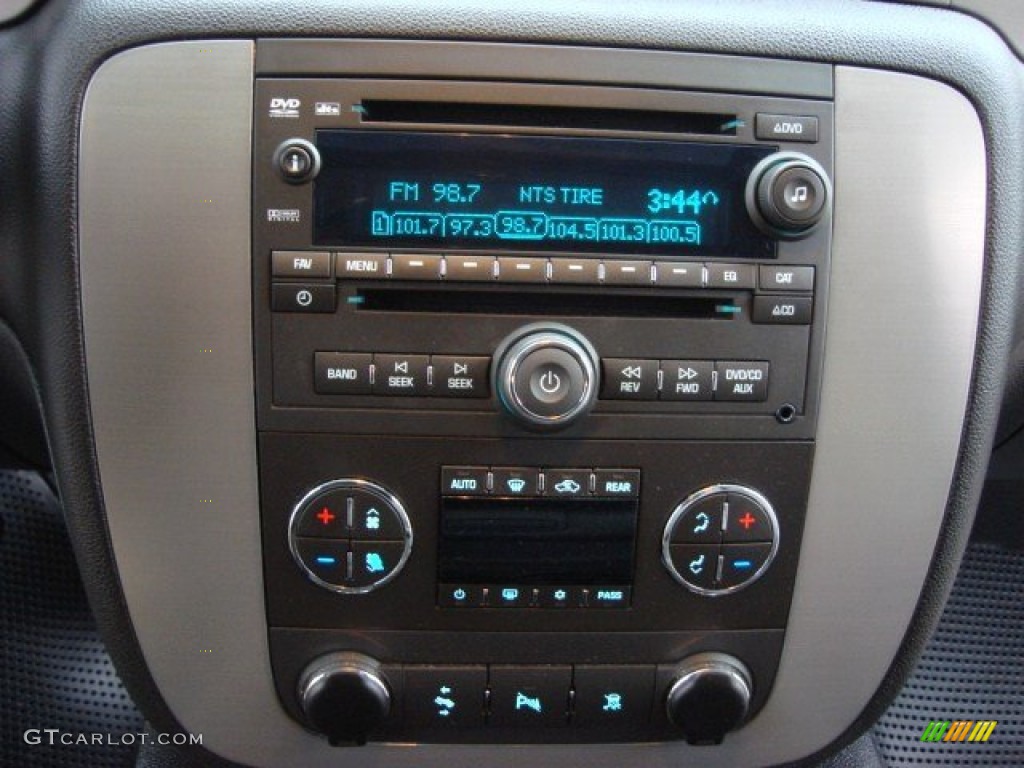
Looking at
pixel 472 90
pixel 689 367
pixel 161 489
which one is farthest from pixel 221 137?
pixel 689 367

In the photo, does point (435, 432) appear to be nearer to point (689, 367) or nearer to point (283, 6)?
point (689, 367)

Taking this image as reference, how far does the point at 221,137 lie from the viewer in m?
0.77

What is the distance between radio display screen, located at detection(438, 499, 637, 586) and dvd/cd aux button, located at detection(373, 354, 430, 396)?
117 millimetres

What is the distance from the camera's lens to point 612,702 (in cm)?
88

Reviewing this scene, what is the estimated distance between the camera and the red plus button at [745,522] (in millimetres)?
839

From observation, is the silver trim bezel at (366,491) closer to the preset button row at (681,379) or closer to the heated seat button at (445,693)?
the heated seat button at (445,693)

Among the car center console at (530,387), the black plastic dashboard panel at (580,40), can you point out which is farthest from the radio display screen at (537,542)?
the black plastic dashboard panel at (580,40)

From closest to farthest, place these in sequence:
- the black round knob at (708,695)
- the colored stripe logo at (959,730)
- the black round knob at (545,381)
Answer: the black round knob at (545,381)
the black round knob at (708,695)
the colored stripe logo at (959,730)

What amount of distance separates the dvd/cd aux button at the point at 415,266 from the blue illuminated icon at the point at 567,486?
0.22 metres

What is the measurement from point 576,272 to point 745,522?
285 millimetres

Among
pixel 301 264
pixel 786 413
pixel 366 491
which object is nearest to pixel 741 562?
pixel 786 413

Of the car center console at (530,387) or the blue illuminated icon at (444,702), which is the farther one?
the blue illuminated icon at (444,702)

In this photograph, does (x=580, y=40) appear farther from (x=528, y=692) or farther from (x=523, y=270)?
(x=528, y=692)

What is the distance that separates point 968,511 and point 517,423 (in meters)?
0.46
